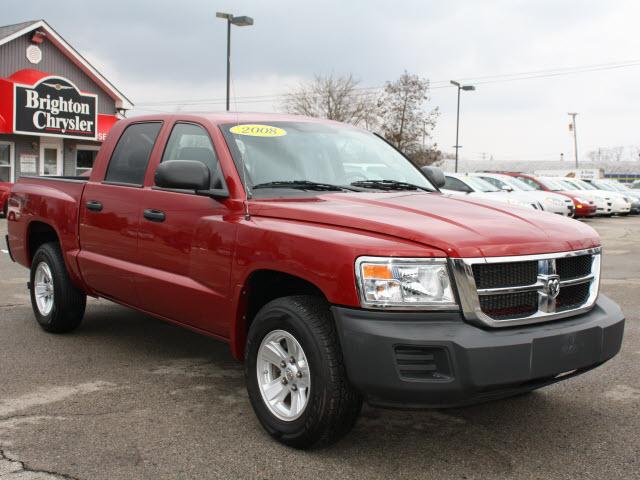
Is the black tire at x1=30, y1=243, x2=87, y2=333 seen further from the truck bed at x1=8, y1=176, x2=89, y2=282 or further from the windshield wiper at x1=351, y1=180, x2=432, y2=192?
the windshield wiper at x1=351, y1=180, x2=432, y2=192

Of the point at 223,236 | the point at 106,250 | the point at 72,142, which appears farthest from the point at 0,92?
the point at 223,236

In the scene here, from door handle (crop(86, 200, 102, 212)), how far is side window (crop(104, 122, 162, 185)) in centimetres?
20

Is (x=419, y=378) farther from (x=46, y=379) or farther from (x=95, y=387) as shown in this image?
(x=46, y=379)

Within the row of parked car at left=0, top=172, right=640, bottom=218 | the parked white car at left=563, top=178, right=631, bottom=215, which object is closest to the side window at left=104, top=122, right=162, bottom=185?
the row of parked car at left=0, top=172, right=640, bottom=218

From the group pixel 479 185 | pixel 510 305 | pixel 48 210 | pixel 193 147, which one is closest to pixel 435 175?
pixel 193 147

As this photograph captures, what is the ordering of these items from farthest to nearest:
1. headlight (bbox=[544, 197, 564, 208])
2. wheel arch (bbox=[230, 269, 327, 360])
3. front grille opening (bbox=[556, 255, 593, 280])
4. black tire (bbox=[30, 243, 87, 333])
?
headlight (bbox=[544, 197, 564, 208]), black tire (bbox=[30, 243, 87, 333]), wheel arch (bbox=[230, 269, 327, 360]), front grille opening (bbox=[556, 255, 593, 280])

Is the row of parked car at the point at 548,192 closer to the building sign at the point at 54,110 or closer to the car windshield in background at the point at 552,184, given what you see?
the car windshield in background at the point at 552,184

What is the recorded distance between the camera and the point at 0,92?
2347 centimetres

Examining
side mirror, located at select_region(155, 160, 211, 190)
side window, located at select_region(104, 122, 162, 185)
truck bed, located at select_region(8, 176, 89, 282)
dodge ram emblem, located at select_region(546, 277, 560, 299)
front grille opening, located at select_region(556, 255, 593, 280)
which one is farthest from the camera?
truck bed, located at select_region(8, 176, 89, 282)

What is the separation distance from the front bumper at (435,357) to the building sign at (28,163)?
79.6 ft

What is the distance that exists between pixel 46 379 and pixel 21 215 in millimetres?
2193

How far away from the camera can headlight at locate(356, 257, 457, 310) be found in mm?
3332

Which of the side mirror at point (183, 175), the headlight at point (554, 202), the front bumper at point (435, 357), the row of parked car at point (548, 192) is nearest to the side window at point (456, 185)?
the row of parked car at point (548, 192)

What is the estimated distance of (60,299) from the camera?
6059mm
